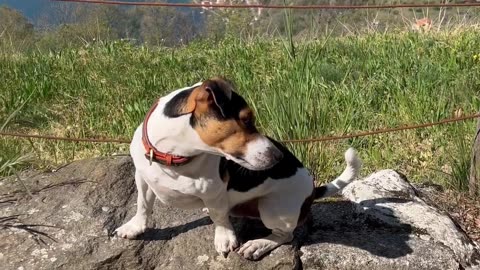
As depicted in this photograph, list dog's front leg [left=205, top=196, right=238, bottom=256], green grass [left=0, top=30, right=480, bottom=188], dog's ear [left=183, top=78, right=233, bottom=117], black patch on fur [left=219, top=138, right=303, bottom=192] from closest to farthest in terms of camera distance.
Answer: dog's ear [left=183, top=78, right=233, bottom=117], black patch on fur [left=219, top=138, right=303, bottom=192], dog's front leg [left=205, top=196, right=238, bottom=256], green grass [left=0, top=30, right=480, bottom=188]

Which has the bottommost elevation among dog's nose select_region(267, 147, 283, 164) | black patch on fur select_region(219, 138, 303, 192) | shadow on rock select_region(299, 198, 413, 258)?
shadow on rock select_region(299, 198, 413, 258)

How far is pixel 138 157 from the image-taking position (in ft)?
8.69

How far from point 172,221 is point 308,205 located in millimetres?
659

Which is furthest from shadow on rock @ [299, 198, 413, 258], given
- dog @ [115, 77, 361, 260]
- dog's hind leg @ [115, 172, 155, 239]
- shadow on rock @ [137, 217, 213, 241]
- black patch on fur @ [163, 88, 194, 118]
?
black patch on fur @ [163, 88, 194, 118]

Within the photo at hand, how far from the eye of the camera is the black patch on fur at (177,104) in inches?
96.3

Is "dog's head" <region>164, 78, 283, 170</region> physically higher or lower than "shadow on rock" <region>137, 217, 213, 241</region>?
higher

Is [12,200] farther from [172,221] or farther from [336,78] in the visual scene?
[336,78]

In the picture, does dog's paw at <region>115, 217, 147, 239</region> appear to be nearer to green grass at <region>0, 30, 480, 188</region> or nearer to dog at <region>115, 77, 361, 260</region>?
dog at <region>115, 77, 361, 260</region>

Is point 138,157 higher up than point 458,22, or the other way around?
point 138,157

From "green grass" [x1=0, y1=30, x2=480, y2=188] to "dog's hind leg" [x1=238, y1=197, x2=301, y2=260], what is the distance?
3.41 ft

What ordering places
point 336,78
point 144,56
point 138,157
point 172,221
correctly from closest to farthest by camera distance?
point 138,157 < point 172,221 < point 336,78 < point 144,56

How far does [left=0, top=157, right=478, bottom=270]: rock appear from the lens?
3.00m

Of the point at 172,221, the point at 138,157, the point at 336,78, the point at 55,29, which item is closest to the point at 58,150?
the point at 172,221

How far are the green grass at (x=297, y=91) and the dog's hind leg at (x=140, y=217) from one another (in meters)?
1.22
